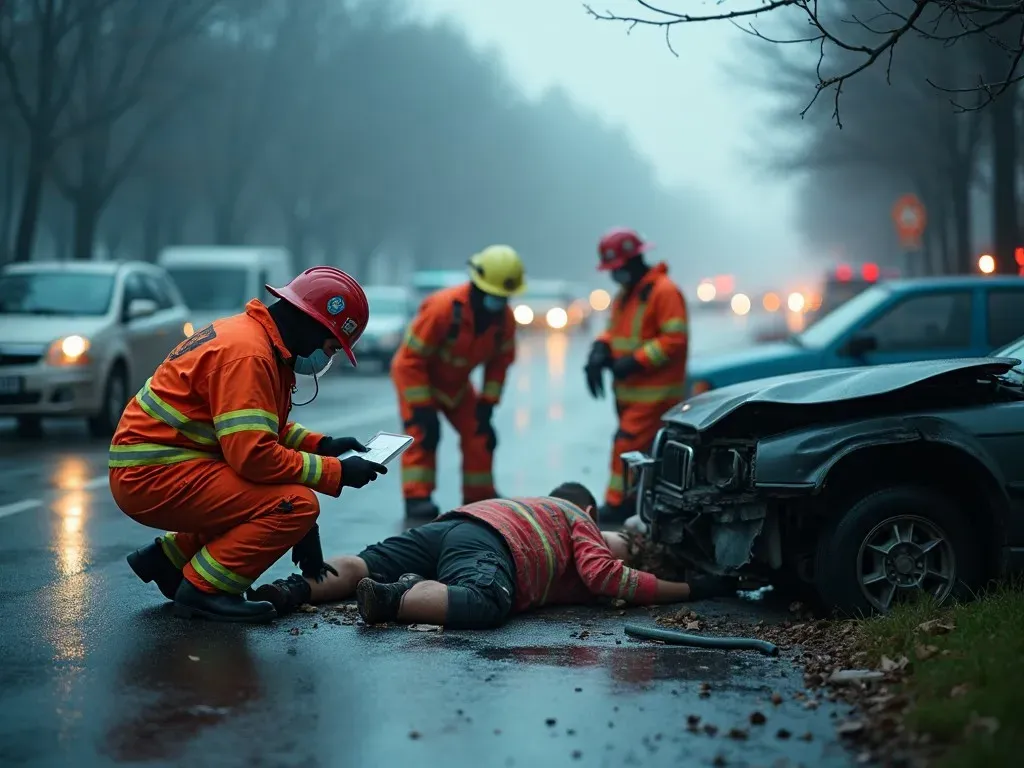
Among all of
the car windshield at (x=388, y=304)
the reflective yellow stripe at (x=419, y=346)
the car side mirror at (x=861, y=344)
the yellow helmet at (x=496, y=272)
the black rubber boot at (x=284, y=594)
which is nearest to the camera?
the black rubber boot at (x=284, y=594)

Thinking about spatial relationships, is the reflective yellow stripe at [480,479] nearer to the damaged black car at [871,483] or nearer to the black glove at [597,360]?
the black glove at [597,360]

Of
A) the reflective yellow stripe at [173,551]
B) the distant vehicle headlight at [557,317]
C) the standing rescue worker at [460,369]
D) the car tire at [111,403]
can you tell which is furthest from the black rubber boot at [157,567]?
the distant vehicle headlight at [557,317]

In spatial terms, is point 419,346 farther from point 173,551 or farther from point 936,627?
point 936,627

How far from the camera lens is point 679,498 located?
23.4 ft

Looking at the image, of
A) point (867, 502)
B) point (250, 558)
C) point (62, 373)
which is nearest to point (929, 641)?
point (867, 502)

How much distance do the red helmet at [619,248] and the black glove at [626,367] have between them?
68cm

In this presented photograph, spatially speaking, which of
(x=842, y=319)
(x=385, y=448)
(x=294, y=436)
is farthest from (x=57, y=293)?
(x=385, y=448)

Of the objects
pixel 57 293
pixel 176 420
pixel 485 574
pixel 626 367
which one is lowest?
pixel 485 574

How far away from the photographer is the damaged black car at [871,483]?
6.53m

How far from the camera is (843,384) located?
267 inches

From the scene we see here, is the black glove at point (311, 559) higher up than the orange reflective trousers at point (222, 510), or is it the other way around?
the orange reflective trousers at point (222, 510)

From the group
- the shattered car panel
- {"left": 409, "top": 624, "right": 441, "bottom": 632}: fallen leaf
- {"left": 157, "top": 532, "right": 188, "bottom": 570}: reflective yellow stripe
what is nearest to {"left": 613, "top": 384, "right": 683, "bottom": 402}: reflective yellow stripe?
the shattered car panel

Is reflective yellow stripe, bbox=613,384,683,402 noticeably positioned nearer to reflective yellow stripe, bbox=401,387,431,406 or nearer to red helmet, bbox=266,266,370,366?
reflective yellow stripe, bbox=401,387,431,406

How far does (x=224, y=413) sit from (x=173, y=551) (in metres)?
0.89
